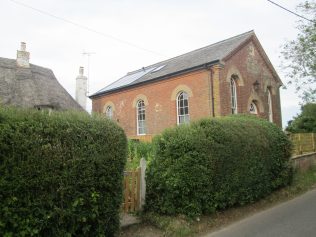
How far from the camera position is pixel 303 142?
52.6 feet

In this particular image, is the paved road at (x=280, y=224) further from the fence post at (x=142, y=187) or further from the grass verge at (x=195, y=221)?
the fence post at (x=142, y=187)

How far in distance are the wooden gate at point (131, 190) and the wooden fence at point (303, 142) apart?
10.7 m

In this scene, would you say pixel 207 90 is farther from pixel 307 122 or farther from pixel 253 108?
pixel 307 122

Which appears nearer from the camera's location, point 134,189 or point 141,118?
point 134,189

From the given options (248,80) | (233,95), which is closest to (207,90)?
(233,95)

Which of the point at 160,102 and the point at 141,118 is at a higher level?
the point at 160,102

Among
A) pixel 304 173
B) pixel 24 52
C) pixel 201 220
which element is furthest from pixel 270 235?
pixel 24 52

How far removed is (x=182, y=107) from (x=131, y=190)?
1184 centimetres

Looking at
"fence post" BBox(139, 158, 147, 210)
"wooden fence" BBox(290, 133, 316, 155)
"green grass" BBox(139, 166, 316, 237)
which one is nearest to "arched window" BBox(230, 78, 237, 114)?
"wooden fence" BBox(290, 133, 316, 155)

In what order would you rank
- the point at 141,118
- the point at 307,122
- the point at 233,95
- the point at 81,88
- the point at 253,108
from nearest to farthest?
1. the point at 233,95
2. the point at 253,108
3. the point at 141,118
4. the point at 307,122
5. the point at 81,88

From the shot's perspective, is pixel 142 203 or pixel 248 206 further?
pixel 248 206

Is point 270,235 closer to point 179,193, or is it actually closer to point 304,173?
point 179,193

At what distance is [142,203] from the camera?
280 inches

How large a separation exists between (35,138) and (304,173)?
12070 millimetres
